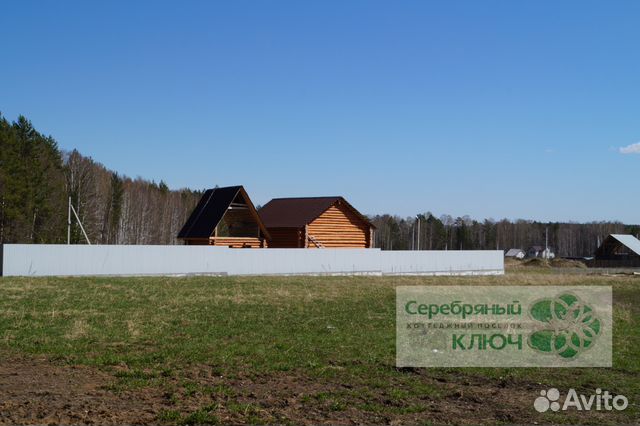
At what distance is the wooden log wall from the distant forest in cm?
1995

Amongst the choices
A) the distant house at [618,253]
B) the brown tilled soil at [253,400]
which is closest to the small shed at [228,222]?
the brown tilled soil at [253,400]

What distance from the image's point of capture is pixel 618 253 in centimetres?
7438

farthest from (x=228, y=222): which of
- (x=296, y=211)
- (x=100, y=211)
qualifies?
(x=100, y=211)

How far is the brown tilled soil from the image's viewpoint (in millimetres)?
6672

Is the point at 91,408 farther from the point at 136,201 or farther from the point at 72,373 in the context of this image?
the point at 136,201

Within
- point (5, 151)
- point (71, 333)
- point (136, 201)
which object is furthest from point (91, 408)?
point (136, 201)

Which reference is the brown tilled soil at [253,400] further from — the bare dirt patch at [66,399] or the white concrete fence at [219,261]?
the white concrete fence at [219,261]

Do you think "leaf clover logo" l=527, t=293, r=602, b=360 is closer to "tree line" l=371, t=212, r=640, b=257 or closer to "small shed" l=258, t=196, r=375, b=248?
"small shed" l=258, t=196, r=375, b=248

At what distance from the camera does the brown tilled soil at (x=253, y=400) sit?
6.67 m

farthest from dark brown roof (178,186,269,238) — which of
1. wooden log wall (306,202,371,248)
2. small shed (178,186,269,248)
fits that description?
wooden log wall (306,202,371,248)

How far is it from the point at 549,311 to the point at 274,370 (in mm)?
9822

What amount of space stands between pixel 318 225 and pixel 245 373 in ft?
113

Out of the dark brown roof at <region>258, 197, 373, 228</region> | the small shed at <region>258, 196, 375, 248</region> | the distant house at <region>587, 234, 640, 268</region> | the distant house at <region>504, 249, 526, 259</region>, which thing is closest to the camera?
the small shed at <region>258, 196, 375, 248</region>

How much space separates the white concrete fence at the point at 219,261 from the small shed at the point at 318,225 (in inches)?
257
